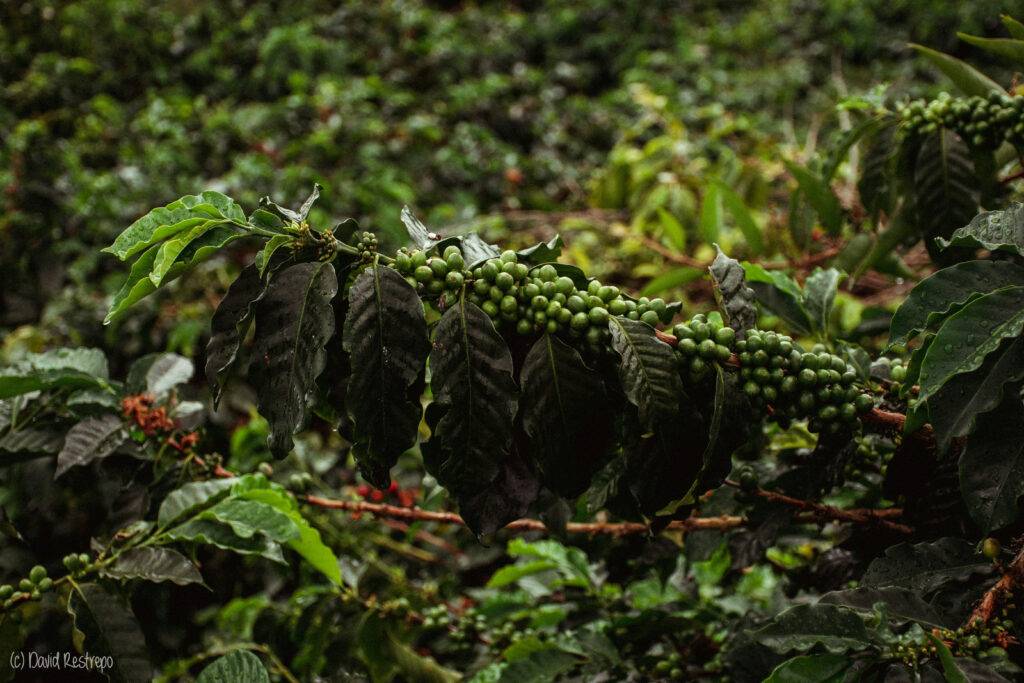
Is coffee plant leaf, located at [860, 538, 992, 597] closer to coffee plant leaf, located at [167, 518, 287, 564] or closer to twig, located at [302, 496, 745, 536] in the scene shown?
twig, located at [302, 496, 745, 536]

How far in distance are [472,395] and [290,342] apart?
213mm

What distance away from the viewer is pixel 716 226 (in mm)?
1843

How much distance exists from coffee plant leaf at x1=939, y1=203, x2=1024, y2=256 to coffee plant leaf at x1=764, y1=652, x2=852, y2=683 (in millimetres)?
480

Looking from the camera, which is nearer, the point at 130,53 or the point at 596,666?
the point at 596,666

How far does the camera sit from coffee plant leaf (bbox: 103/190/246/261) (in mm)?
740

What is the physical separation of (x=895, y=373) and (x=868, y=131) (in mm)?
520

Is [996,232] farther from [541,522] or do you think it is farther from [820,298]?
[541,522]

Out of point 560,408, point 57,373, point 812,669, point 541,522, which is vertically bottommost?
point 541,522

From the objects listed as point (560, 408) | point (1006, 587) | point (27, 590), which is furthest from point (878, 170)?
point (27, 590)

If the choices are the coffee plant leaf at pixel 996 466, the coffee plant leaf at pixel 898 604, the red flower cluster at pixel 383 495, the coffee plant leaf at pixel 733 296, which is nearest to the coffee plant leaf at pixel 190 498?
the red flower cluster at pixel 383 495

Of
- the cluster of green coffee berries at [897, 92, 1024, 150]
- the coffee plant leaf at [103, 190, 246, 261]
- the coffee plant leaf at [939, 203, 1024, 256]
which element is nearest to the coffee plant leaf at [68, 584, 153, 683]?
the coffee plant leaf at [103, 190, 246, 261]

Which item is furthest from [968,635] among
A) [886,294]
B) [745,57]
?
[745,57]

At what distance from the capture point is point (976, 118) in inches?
42.0

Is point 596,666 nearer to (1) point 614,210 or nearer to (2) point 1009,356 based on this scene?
(2) point 1009,356
